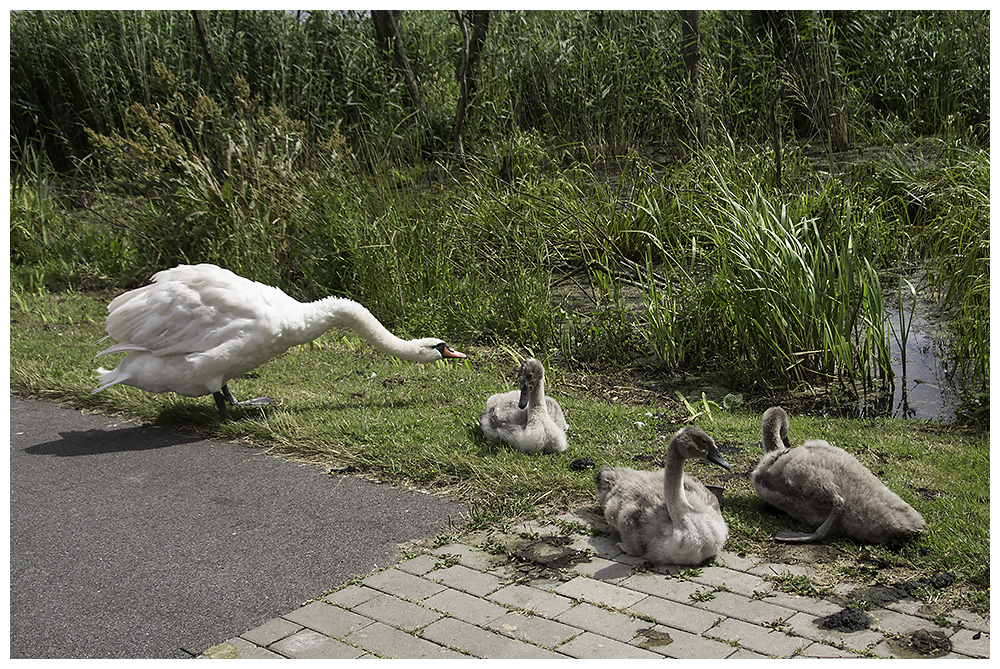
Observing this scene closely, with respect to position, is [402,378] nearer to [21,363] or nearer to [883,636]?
[21,363]

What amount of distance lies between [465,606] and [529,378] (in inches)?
79.1

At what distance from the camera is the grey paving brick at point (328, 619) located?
359 cm

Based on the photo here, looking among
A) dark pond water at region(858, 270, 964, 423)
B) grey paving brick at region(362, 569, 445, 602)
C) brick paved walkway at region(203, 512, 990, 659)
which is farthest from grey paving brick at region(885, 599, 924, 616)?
dark pond water at region(858, 270, 964, 423)

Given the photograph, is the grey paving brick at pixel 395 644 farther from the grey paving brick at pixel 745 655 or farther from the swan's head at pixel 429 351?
the swan's head at pixel 429 351

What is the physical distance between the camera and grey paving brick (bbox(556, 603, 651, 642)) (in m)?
3.49

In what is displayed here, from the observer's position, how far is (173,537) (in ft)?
15.0

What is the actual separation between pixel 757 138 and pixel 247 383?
7423 mm

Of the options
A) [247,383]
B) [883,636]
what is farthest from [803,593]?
[247,383]

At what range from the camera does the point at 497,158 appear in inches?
409

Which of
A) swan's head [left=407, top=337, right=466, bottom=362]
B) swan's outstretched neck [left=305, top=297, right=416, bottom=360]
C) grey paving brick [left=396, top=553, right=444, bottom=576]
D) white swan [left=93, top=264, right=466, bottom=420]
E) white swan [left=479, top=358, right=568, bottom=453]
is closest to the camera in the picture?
grey paving brick [left=396, top=553, right=444, bottom=576]

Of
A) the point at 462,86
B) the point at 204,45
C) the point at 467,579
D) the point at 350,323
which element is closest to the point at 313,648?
the point at 467,579

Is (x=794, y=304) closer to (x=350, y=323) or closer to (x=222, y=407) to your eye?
(x=350, y=323)

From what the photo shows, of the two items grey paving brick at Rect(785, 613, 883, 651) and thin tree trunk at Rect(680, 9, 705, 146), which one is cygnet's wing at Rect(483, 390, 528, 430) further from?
thin tree trunk at Rect(680, 9, 705, 146)

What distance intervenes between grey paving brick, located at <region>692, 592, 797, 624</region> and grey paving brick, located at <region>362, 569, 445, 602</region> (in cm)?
110
